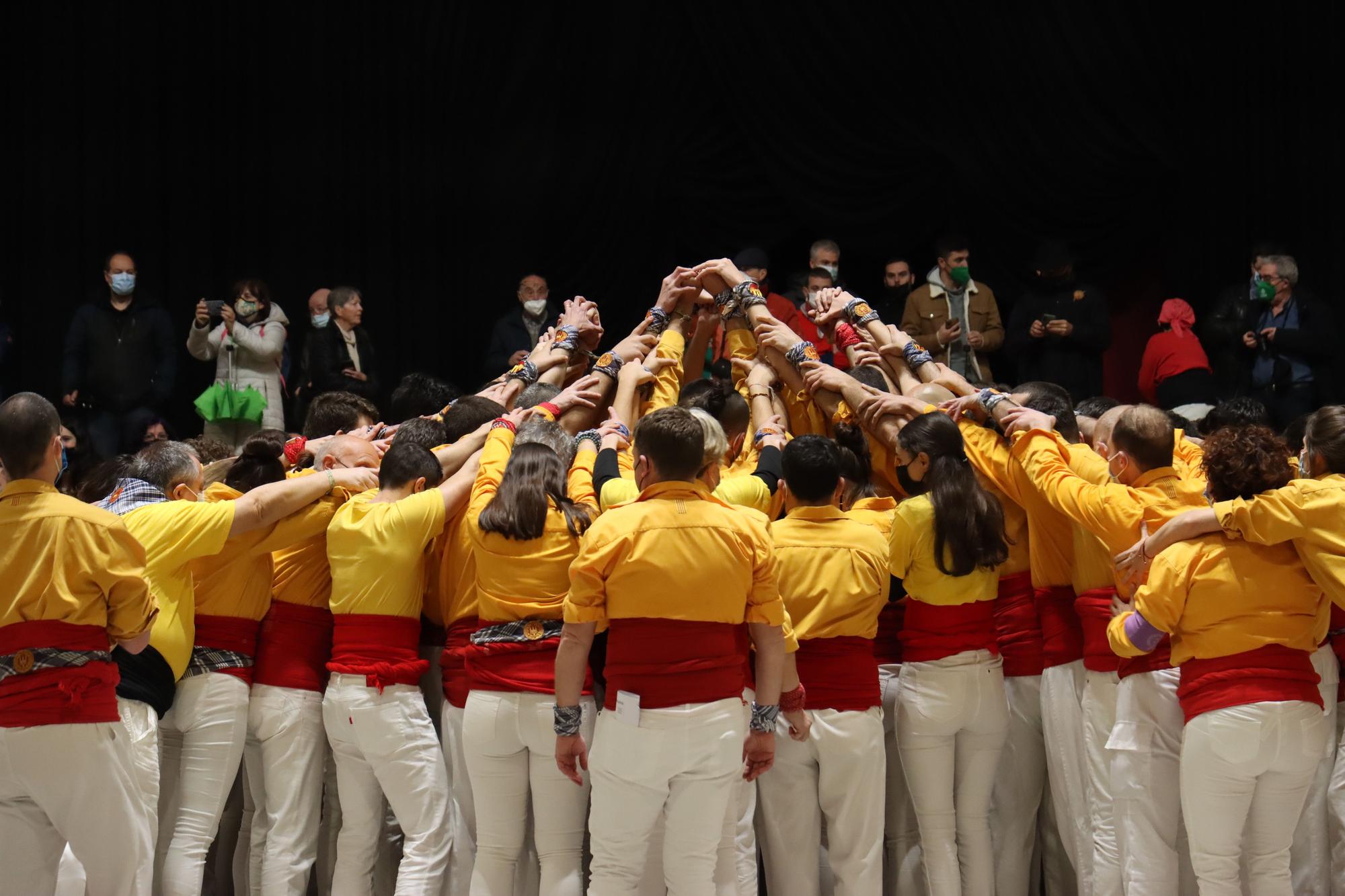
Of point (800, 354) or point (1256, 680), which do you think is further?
point (800, 354)

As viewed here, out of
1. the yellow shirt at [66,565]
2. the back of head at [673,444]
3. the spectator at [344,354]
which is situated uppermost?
the spectator at [344,354]

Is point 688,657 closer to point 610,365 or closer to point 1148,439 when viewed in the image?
point 1148,439

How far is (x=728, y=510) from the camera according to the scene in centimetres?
367

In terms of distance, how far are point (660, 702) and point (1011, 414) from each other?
1.78 meters

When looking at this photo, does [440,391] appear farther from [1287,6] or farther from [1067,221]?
[1287,6]

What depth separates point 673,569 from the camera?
3555mm

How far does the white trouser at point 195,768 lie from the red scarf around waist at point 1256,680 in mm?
2883

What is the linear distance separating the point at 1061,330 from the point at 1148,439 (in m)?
3.58

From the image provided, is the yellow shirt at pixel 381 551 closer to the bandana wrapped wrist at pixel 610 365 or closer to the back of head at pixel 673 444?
the back of head at pixel 673 444

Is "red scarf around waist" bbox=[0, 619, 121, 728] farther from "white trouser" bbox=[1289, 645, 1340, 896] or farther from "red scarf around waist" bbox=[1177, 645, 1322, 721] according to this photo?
"white trouser" bbox=[1289, 645, 1340, 896]

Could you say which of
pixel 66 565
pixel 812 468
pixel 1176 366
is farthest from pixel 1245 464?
pixel 1176 366

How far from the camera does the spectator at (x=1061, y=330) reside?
7.61 m

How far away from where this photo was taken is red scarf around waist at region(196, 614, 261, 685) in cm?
430

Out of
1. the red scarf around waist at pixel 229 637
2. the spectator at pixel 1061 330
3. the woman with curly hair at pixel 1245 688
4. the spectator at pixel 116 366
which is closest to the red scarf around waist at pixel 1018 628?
the woman with curly hair at pixel 1245 688
